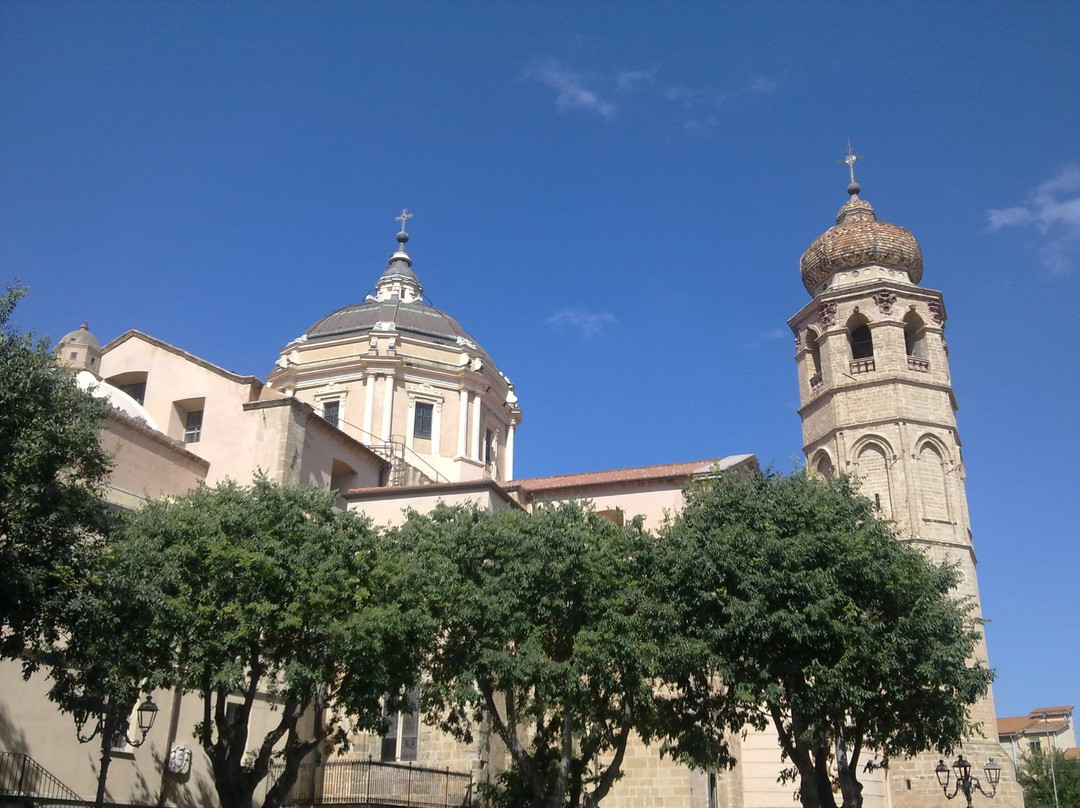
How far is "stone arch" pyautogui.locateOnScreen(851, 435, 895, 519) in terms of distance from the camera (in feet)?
143

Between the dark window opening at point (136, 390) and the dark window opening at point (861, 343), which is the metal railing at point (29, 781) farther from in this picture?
the dark window opening at point (861, 343)

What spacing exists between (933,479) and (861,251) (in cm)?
1140

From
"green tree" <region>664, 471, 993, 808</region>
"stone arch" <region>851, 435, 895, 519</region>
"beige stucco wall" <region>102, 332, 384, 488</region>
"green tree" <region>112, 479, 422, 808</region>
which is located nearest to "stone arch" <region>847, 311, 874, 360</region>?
"stone arch" <region>851, 435, 895, 519</region>

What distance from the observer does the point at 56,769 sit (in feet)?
69.5

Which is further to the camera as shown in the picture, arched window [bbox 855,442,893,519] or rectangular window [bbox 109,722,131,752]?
arched window [bbox 855,442,893,519]

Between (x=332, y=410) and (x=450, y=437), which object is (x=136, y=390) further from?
(x=450, y=437)

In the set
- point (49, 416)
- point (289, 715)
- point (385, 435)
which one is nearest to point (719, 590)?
point (289, 715)

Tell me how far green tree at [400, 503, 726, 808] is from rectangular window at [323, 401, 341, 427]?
22812mm

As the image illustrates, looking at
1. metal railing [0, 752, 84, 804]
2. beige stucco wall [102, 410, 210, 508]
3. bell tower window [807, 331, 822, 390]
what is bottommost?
metal railing [0, 752, 84, 804]

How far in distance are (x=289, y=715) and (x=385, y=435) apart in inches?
945

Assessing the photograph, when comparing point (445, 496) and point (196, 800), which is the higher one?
point (445, 496)

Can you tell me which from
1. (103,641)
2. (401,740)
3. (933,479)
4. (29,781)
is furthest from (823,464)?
(103,641)

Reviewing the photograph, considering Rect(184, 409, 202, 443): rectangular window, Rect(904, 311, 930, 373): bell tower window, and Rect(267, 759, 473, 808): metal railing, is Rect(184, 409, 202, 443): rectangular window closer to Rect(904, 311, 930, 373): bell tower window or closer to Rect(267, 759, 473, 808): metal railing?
Rect(267, 759, 473, 808): metal railing

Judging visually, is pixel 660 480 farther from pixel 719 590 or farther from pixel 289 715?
pixel 289 715
